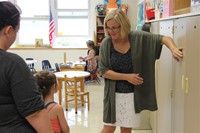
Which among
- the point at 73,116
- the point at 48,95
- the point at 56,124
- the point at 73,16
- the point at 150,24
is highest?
the point at 73,16

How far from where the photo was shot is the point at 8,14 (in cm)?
116

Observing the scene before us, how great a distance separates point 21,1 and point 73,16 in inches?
68.6

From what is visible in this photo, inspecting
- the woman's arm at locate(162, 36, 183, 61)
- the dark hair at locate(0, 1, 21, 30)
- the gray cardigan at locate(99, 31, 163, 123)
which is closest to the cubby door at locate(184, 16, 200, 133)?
the woman's arm at locate(162, 36, 183, 61)

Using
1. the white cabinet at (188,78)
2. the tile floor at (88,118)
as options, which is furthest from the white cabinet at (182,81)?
the tile floor at (88,118)

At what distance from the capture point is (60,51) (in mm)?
8578

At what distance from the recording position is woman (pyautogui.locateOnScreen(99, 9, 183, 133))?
85.3 inches

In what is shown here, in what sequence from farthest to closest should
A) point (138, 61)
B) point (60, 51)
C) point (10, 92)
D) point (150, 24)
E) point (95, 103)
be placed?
point (60, 51) → point (95, 103) → point (150, 24) → point (138, 61) → point (10, 92)

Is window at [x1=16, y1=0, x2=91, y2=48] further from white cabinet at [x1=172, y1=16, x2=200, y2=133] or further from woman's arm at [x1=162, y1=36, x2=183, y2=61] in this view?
white cabinet at [x1=172, y1=16, x2=200, y2=133]

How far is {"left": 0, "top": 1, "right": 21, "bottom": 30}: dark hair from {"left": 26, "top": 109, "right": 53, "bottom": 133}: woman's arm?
0.41m

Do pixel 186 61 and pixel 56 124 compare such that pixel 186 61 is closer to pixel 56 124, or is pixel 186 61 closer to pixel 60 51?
pixel 56 124

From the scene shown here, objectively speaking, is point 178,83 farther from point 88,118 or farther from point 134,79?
point 88,118

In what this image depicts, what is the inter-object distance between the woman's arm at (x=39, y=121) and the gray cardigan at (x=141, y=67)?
1.07 metres

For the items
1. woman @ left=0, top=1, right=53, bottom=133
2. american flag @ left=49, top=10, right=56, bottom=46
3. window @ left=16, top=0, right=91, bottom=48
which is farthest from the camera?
window @ left=16, top=0, right=91, bottom=48

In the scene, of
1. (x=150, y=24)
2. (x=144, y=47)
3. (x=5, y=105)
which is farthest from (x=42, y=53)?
(x=5, y=105)
